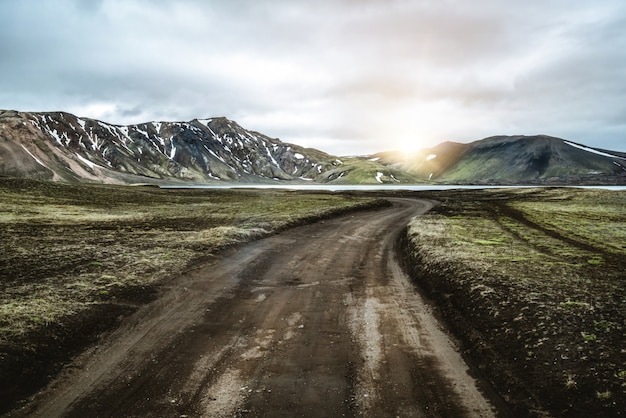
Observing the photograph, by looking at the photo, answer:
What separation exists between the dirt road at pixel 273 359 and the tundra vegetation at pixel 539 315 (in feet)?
3.25

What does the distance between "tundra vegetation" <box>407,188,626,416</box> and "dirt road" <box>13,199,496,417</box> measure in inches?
39.0

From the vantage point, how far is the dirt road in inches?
327

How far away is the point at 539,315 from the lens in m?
12.1

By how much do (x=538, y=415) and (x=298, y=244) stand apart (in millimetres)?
21341

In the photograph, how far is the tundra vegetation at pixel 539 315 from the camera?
27.7ft

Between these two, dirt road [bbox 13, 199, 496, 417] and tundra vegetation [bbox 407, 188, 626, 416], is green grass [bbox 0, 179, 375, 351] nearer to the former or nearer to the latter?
dirt road [bbox 13, 199, 496, 417]

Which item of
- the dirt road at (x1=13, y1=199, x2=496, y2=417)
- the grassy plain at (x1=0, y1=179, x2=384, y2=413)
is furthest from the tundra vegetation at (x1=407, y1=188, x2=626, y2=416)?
the grassy plain at (x1=0, y1=179, x2=384, y2=413)

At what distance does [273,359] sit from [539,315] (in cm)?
843

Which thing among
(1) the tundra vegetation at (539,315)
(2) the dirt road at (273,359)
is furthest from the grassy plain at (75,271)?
(1) the tundra vegetation at (539,315)

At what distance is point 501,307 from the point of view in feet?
42.9

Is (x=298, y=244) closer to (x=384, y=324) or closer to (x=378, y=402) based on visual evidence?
(x=384, y=324)

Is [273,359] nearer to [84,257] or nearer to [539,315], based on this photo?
[539,315]

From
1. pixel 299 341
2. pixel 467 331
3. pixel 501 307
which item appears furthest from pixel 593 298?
pixel 299 341

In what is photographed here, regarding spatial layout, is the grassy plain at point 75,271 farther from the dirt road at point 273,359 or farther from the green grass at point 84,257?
the dirt road at point 273,359
